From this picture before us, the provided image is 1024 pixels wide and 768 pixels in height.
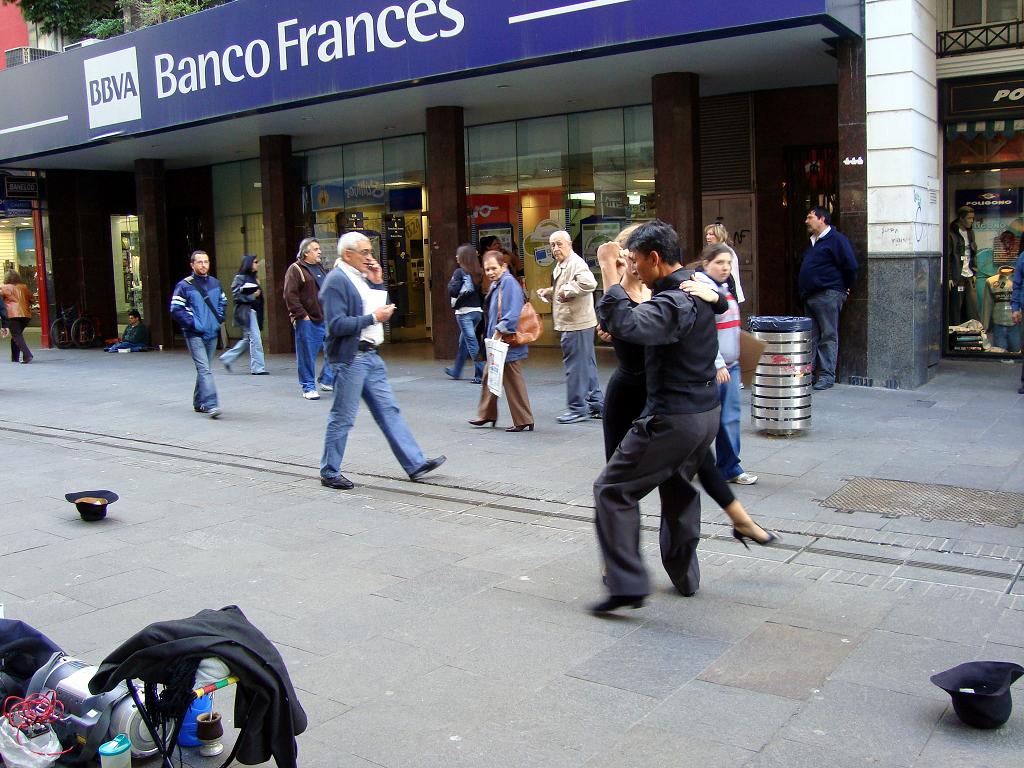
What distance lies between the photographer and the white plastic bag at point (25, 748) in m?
3.50

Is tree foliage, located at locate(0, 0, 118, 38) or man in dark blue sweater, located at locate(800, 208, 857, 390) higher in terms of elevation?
tree foliage, located at locate(0, 0, 118, 38)

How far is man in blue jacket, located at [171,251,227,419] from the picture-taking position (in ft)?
37.5

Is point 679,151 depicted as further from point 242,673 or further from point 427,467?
point 242,673

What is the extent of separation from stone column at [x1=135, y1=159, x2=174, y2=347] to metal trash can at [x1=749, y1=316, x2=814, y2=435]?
15137 mm

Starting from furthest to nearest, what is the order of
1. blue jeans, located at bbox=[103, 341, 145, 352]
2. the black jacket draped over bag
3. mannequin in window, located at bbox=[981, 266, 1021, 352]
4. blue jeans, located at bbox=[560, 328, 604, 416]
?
blue jeans, located at bbox=[103, 341, 145, 352] → mannequin in window, located at bbox=[981, 266, 1021, 352] → blue jeans, located at bbox=[560, 328, 604, 416] → the black jacket draped over bag

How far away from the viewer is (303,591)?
548 centimetres

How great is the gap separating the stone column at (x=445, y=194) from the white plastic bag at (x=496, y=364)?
6.15 m

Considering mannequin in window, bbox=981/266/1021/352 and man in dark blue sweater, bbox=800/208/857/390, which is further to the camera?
mannequin in window, bbox=981/266/1021/352

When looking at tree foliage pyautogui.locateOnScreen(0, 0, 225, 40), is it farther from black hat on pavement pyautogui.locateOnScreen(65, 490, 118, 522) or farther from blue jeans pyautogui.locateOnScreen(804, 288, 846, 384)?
black hat on pavement pyautogui.locateOnScreen(65, 490, 118, 522)

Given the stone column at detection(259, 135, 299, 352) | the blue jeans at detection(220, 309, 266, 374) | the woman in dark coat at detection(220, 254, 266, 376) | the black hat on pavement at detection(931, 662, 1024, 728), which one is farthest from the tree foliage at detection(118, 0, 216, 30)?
the black hat on pavement at detection(931, 662, 1024, 728)

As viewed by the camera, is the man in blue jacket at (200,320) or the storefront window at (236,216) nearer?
the man in blue jacket at (200,320)

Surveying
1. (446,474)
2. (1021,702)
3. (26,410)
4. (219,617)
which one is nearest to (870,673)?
(1021,702)

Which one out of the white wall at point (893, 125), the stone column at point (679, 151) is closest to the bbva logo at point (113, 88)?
the stone column at point (679, 151)

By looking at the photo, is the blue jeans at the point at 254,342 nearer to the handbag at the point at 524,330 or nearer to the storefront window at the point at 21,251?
the handbag at the point at 524,330
